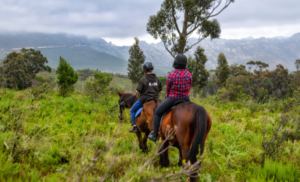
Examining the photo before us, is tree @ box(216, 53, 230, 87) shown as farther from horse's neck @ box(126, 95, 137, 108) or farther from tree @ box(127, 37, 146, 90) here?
horse's neck @ box(126, 95, 137, 108)

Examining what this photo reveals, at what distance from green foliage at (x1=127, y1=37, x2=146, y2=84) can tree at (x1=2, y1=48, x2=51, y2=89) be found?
22.6 metres

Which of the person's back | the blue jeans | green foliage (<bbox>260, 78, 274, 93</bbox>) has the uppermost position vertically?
the person's back

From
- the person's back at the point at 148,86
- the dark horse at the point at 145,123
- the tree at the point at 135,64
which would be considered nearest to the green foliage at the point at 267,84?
the tree at the point at 135,64

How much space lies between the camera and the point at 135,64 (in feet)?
134

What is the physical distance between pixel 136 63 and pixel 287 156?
1500 inches

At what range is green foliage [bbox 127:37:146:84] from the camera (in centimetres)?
4069

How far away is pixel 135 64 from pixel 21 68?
2467cm

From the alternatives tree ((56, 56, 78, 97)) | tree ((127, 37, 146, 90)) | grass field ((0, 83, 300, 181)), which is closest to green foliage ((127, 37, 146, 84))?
tree ((127, 37, 146, 90))

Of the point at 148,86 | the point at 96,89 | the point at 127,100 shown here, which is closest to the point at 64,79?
the point at 96,89

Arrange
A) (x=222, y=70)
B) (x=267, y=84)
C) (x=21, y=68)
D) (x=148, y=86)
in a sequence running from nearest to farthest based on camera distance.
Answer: (x=148, y=86) → (x=21, y=68) → (x=222, y=70) → (x=267, y=84)

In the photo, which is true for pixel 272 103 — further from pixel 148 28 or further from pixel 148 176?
pixel 148 28

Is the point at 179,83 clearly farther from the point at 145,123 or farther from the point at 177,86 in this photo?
the point at 145,123

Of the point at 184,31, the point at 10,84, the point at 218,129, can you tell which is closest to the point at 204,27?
the point at 184,31

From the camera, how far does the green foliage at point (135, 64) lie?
133 ft
